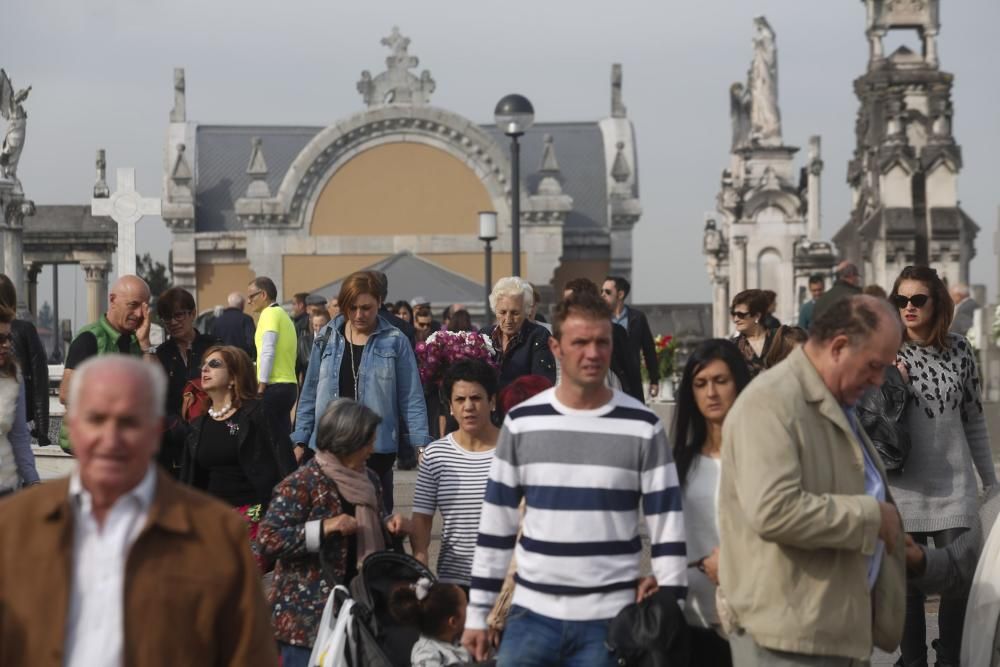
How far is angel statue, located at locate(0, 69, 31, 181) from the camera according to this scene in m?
24.0

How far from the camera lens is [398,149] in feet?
187

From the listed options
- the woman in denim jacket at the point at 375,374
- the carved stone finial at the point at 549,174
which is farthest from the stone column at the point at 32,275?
the woman in denim jacket at the point at 375,374

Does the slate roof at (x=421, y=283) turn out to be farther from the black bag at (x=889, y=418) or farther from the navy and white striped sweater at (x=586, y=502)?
the navy and white striped sweater at (x=586, y=502)

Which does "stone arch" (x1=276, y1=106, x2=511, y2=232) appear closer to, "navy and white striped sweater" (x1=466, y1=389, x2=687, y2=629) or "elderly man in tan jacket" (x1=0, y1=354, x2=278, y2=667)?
"navy and white striped sweater" (x1=466, y1=389, x2=687, y2=629)

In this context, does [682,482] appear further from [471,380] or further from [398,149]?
[398,149]

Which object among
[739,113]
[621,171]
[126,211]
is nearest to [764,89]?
[739,113]

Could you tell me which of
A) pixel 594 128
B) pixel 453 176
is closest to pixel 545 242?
pixel 453 176

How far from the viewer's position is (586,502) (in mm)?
5465

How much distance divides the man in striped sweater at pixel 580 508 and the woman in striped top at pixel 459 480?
5.14 feet

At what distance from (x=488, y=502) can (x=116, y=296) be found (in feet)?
13.1

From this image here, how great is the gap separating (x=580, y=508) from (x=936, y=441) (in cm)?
293

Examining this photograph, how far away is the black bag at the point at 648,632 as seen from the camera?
214 inches

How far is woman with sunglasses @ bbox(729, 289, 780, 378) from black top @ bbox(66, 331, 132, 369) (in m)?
3.72

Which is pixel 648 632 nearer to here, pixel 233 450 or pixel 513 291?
pixel 233 450
